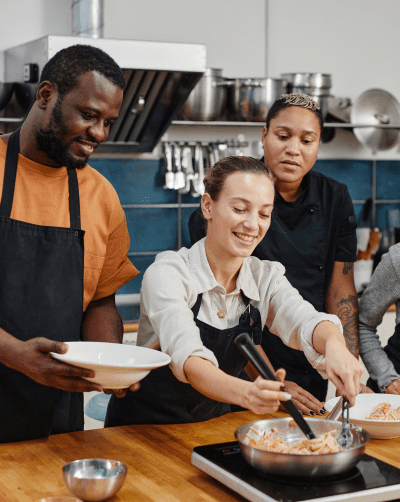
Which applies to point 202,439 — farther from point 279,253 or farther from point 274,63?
point 274,63

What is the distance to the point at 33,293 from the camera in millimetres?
1585

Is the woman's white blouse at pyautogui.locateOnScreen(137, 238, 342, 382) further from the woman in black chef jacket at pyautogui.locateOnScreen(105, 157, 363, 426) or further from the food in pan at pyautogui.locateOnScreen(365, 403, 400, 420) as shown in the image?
the food in pan at pyautogui.locateOnScreen(365, 403, 400, 420)

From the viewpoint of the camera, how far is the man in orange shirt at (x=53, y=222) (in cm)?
154

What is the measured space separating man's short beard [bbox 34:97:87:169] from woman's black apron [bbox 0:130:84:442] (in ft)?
0.28

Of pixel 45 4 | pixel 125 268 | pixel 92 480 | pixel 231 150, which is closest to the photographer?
pixel 92 480

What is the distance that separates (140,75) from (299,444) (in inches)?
91.9

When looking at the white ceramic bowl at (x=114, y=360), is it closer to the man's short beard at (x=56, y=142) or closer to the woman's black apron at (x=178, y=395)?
the woman's black apron at (x=178, y=395)

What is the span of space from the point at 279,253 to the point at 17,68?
5.81ft

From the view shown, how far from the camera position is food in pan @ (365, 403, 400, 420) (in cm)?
150

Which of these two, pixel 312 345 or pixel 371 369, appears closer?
pixel 312 345

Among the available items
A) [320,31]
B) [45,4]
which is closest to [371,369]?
[45,4]

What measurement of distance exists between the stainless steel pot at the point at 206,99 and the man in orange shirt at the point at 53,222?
6.39 ft

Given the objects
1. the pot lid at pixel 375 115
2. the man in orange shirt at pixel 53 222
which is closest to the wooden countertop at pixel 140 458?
the man in orange shirt at pixel 53 222

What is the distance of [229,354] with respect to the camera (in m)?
1.72
